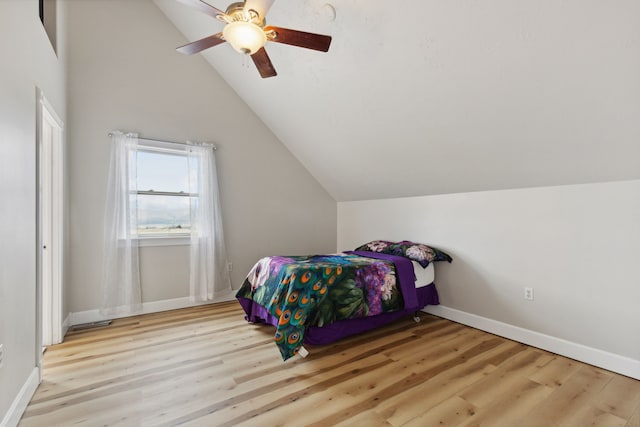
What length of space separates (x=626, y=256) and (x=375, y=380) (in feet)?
6.68

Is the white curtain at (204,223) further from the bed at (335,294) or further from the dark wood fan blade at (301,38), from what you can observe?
the dark wood fan blade at (301,38)

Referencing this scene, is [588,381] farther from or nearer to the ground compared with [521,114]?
nearer to the ground

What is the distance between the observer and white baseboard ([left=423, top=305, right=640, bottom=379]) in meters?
2.06

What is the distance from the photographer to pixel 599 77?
5.42ft

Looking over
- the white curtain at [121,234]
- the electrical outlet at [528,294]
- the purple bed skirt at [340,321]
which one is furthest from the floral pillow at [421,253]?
the white curtain at [121,234]

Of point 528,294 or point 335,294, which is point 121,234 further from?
point 528,294

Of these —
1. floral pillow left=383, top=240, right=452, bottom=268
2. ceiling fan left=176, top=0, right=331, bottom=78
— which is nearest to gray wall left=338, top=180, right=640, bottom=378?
floral pillow left=383, top=240, right=452, bottom=268

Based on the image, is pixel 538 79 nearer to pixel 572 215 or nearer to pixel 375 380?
pixel 572 215

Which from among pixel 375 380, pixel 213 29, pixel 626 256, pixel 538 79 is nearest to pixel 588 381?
pixel 626 256

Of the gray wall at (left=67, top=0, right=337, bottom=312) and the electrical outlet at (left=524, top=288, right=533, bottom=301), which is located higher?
the gray wall at (left=67, top=0, right=337, bottom=312)

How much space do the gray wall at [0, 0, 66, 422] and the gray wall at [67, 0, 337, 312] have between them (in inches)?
47.5

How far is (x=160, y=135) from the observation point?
3385 mm

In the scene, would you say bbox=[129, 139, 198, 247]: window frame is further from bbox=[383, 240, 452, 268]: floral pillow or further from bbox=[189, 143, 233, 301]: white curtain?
bbox=[383, 240, 452, 268]: floral pillow

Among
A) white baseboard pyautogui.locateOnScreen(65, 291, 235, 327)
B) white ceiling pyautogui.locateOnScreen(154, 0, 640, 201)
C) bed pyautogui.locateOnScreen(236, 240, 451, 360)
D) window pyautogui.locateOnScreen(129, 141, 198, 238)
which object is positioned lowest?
white baseboard pyautogui.locateOnScreen(65, 291, 235, 327)
